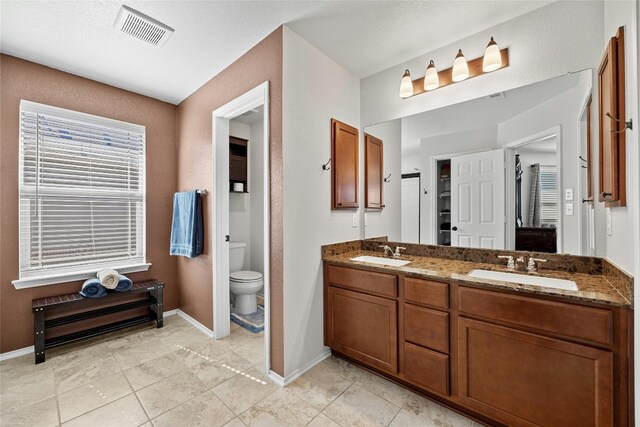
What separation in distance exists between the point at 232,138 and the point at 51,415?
122 inches

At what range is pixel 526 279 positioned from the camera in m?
1.52

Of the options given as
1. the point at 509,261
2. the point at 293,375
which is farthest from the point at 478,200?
the point at 293,375

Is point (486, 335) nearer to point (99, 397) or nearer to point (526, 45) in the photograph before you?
point (526, 45)

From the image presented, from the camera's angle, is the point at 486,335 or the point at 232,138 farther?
the point at 232,138

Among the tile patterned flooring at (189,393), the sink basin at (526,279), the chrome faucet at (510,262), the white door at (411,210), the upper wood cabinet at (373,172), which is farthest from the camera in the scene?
the upper wood cabinet at (373,172)

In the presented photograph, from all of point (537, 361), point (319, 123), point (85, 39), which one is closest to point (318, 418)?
point (537, 361)

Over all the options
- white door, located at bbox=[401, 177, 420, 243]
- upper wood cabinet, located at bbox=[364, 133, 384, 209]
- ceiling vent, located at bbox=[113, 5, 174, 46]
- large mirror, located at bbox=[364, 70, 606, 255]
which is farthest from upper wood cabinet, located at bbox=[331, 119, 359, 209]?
ceiling vent, located at bbox=[113, 5, 174, 46]

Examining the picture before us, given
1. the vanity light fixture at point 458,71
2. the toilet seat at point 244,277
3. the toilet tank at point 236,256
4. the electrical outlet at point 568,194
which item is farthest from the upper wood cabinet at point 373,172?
the toilet tank at point 236,256

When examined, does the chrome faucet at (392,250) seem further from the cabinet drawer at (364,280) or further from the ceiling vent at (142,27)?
the ceiling vent at (142,27)

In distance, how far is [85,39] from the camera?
1976 millimetres

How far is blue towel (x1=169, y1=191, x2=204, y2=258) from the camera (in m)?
2.69

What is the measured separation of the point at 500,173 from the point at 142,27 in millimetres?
2683

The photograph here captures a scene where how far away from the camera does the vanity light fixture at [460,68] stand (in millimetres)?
1862

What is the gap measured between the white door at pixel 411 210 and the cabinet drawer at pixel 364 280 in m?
0.60
